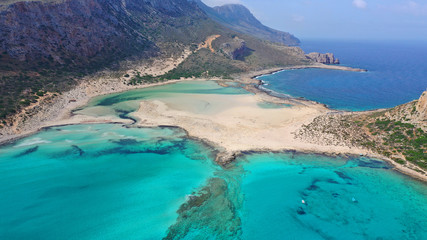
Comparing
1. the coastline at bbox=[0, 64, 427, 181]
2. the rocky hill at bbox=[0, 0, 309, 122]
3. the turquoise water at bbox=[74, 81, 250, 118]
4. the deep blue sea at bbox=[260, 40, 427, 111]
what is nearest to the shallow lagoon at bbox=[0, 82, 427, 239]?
the coastline at bbox=[0, 64, 427, 181]

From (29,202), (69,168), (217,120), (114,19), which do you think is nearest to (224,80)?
(217,120)

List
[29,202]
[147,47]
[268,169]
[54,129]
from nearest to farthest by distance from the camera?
[29,202] → [268,169] → [54,129] → [147,47]

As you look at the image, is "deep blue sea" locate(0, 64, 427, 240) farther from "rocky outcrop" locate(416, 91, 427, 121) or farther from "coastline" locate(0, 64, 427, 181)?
"rocky outcrop" locate(416, 91, 427, 121)

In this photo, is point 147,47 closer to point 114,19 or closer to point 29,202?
point 114,19

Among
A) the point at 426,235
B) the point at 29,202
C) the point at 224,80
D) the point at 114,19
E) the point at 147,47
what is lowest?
the point at 29,202

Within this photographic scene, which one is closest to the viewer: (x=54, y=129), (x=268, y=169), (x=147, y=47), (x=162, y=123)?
(x=268, y=169)

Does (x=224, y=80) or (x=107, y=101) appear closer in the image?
(x=107, y=101)
